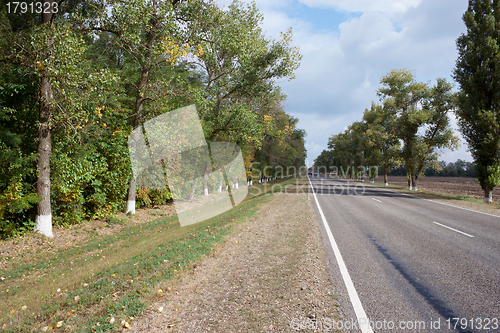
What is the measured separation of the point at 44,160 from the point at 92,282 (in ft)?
20.1

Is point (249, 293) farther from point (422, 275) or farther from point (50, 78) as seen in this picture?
point (50, 78)

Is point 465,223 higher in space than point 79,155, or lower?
lower

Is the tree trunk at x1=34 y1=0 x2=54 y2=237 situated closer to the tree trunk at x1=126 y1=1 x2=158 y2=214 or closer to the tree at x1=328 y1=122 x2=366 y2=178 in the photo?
the tree trunk at x1=126 y1=1 x2=158 y2=214

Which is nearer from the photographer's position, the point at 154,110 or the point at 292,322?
the point at 292,322

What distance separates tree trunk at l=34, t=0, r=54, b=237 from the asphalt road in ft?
32.5

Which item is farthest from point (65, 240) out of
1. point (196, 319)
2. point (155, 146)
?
point (196, 319)

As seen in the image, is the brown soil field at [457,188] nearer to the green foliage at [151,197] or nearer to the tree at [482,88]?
the tree at [482,88]

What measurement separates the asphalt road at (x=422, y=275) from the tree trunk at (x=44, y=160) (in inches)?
390

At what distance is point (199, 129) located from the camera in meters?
17.6

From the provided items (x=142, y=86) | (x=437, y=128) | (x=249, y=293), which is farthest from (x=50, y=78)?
(x=437, y=128)

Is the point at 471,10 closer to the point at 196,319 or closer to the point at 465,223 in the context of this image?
the point at 465,223

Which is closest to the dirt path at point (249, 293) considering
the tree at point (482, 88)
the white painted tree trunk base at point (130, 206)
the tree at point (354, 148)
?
the white painted tree trunk base at point (130, 206)

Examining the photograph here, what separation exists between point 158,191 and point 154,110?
621 cm

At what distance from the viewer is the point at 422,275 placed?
193 inches
